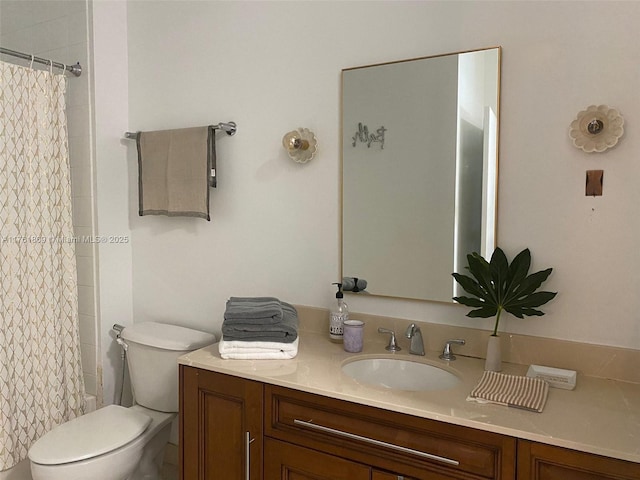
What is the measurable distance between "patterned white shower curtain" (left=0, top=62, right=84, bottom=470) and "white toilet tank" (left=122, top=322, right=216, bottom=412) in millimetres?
345

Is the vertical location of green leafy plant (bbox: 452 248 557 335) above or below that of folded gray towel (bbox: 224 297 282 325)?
above

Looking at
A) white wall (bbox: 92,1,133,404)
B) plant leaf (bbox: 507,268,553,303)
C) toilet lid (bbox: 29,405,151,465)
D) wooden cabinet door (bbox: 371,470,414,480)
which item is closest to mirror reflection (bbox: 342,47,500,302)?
plant leaf (bbox: 507,268,553,303)

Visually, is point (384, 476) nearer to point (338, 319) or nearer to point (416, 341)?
point (416, 341)

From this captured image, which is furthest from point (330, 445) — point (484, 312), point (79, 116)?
point (79, 116)

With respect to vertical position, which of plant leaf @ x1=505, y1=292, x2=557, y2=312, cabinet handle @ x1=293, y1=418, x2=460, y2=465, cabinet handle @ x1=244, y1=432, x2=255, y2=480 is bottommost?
cabinet handle @ x1=244, y1=432, x2=255, y2=480

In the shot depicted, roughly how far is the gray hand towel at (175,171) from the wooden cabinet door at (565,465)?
1584 mm

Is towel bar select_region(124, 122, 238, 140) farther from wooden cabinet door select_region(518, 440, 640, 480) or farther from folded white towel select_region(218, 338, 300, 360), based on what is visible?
wooden cabinet door select_region(518, 440, 640, 480)

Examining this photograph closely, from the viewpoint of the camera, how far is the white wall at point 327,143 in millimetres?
1568

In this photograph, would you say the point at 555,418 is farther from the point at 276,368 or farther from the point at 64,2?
the point at 64,2

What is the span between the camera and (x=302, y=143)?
2051mm

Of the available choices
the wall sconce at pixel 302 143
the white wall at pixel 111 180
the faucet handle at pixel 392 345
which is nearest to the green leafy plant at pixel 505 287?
the faucet handle at pixel 392 345

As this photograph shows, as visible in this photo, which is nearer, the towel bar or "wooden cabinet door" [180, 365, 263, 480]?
"wooden cabinet door" [180, 365, 263, 480]

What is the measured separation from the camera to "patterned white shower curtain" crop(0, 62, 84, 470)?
2121 mm

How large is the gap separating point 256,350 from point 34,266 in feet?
3.80
